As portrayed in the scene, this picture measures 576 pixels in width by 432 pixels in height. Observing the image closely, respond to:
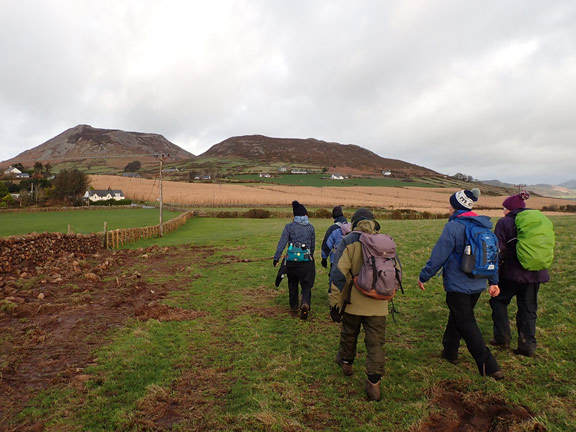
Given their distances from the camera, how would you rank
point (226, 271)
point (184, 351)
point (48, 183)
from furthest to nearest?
point (48, 183)
point (226, 271)
point (184, 351)

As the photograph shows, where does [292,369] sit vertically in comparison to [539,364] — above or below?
below

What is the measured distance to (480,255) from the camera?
4223 mm

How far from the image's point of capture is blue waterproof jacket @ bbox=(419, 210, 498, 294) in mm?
4367

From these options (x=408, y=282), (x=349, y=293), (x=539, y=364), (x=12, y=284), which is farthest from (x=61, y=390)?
(x=408, y=282)

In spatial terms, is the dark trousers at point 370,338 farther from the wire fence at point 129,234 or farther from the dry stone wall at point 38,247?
the wire fence at point 129,234

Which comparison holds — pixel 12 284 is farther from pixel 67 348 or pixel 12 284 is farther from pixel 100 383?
pixel 100 383

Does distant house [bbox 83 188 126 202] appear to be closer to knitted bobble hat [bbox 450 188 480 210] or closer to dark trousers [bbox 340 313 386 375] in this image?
dark trousers [bbox 340 313 386 375]

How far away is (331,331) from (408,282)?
4.23m

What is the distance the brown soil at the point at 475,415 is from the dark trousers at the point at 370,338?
76 centimetres

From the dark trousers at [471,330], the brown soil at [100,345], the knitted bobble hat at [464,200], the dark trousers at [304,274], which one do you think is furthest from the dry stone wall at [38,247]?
the knitted bobble hat at [464,200]

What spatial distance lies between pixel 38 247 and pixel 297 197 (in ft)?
171

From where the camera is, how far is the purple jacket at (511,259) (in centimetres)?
491

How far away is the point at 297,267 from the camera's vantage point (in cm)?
715

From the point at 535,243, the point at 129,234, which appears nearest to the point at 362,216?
the point at 535,243
